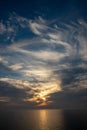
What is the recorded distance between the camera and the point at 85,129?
177 metres

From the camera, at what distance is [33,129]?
187125 millimetres

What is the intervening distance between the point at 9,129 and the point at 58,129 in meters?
54.9

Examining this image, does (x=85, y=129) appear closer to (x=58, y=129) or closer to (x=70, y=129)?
(x=70, y=129)

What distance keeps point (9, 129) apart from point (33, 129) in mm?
27008

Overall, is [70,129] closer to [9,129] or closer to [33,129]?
[33,129]

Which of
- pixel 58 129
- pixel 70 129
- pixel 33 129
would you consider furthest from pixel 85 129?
pixel 33 129

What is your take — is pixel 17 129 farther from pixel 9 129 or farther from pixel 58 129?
pixel 58 129

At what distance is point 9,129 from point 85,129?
3309 inches

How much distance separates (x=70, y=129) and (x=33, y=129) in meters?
41.8

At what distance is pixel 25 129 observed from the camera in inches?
7224

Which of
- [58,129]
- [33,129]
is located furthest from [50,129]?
[33,129]

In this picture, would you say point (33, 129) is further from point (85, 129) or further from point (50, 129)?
point (85, 129)

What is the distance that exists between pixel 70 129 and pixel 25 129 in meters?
50.3

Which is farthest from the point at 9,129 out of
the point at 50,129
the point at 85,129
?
the point at 85,129
